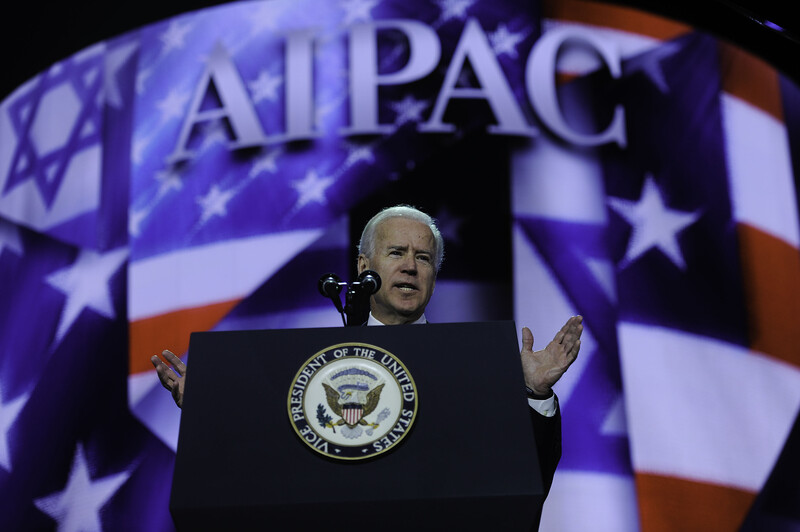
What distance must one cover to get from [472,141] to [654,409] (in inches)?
64.0

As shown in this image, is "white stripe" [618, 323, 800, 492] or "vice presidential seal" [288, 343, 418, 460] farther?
"white stripe" [618, 323, 800, 492]

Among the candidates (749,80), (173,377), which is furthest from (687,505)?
(173,377)

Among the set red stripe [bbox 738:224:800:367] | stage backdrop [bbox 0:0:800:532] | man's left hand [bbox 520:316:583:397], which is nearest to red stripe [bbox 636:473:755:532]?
stage backdrop [bbox 0:0:800:532]

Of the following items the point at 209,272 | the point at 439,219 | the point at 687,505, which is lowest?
the point at 687,505

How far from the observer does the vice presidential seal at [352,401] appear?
1263 millimetres

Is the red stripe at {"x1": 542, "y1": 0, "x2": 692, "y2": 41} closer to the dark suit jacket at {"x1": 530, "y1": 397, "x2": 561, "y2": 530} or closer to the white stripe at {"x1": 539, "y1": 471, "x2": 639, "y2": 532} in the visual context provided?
the white stripe at {"x1": 539, "y1": 471, "x2": 639, "y2": 532}

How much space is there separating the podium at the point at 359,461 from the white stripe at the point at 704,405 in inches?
117

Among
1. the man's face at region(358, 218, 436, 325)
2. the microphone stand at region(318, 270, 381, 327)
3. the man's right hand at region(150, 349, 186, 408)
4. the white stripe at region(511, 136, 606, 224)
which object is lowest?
the man's right hand at region(150, 349, 186, 408)

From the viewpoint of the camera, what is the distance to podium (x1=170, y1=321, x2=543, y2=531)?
1.22 metres

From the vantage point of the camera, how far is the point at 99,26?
5027mm

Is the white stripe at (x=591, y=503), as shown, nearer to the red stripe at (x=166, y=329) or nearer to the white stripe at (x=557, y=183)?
the white stripe at (x=557, y=183)

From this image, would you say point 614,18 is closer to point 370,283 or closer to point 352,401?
point 370,283

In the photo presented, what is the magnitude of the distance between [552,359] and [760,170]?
3482mm

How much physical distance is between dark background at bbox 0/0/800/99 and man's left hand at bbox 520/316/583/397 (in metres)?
3.76
